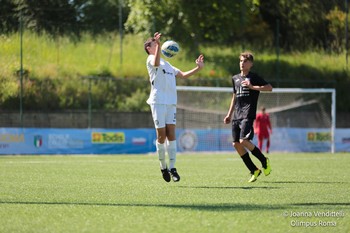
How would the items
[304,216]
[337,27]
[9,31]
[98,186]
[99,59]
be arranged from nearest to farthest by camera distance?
[304,216], [98,186], [9,31], [99,59], [337,27]

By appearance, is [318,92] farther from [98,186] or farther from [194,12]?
[98,186]

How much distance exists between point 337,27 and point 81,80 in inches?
605

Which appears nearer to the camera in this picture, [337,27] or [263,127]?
[263,127]

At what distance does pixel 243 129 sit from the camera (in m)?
11.6

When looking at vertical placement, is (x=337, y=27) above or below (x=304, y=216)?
above

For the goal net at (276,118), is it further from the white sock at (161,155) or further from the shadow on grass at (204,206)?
the shadow on grass at (204,206)

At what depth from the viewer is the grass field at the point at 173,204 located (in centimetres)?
664

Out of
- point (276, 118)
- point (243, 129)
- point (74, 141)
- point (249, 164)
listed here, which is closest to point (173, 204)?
point (243, 129)

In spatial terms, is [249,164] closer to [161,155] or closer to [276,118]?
[161,155]

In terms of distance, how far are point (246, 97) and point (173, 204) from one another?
3978mm

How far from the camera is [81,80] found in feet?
102

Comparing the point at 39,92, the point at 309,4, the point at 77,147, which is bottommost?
the point at 77,147

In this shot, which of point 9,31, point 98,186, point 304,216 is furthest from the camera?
point 9,31

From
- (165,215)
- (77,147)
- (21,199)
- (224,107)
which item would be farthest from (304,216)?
(224,107)
